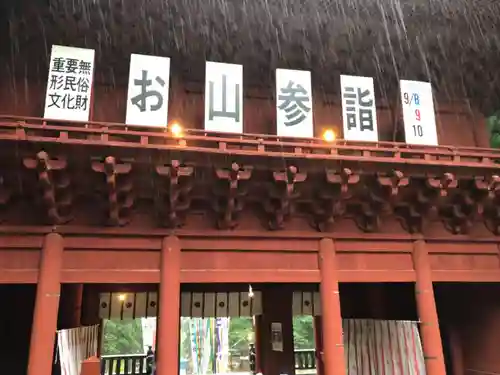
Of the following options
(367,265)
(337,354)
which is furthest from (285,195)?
(337,354)

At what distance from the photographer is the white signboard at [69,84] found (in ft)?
19.1

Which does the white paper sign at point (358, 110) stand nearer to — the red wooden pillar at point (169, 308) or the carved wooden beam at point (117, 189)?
the red wooden pillar at point (169, 308)

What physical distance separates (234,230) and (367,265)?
1983 mm

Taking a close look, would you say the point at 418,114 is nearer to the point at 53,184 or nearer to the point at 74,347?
the point at 53,184

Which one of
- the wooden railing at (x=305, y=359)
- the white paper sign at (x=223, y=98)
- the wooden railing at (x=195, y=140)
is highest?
the white paper sign at (x=223, y=98)

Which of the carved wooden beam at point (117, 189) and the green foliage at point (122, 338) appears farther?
the green foliage at point (122, 338)

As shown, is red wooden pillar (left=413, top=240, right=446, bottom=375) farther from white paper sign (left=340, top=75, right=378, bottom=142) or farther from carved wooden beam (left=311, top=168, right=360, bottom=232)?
white paper sign (left=340, top=75, right=378, bottom=142)

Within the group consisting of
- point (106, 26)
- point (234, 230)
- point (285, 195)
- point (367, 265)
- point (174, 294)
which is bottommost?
point (174, 294)

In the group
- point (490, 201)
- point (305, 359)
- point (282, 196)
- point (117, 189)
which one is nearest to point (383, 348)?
point (490, 201)

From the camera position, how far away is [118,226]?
538 centimetres

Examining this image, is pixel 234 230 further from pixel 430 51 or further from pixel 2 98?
pixel 430 51

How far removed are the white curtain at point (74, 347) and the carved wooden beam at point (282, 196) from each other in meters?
3.11

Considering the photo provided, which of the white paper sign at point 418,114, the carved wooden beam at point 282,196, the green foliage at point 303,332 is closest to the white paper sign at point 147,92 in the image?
the carved wooden beam at point 282,196

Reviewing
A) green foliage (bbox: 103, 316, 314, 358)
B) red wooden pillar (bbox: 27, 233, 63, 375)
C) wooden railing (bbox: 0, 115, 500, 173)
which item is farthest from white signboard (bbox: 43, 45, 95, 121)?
green foliage (bbox: 103, 316, 314, 358)
